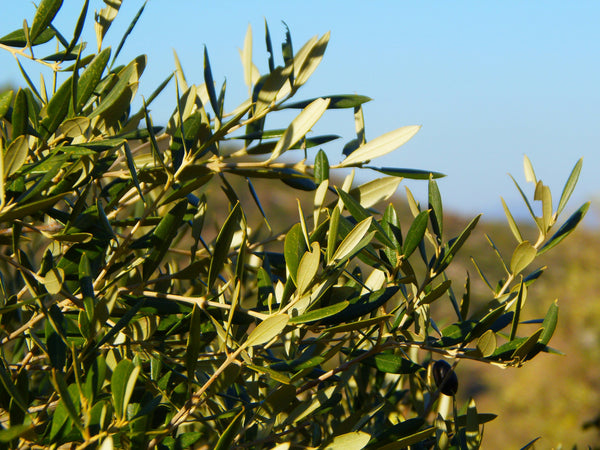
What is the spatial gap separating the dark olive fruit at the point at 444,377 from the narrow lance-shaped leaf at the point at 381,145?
0.30 metres

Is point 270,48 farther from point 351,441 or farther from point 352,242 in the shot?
point 351,441

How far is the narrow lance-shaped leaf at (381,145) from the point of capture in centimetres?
67

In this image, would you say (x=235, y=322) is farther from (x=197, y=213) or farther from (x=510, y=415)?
(x=510, y=415)

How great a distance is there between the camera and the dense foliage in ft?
1.70

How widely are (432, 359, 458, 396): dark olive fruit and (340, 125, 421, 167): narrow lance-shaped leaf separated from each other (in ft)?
0.97

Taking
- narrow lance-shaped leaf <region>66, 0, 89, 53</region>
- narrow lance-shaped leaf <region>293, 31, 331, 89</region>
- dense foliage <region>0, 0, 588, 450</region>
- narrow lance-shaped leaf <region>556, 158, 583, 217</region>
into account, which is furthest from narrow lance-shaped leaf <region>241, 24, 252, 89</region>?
narrow lance-shaped leaf <region>556, 158, 583, 217</region>

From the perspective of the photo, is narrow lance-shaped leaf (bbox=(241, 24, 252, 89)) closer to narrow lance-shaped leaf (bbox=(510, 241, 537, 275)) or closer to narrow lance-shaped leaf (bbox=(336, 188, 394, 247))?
narrow lance-shaped leaf (bbox=(336, 188, 394, 247))

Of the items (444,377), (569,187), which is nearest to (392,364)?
(444,377)

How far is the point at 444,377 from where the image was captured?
0.75 m

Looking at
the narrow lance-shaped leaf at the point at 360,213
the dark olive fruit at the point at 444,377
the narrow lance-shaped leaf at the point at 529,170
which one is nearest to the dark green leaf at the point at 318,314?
the narrow lance-shaped leaf at the point at 360,213

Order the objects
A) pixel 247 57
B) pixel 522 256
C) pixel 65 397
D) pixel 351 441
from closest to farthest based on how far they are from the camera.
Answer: pixel 65 397, pixel 351 441, pixel 522 256, pixel 247 57

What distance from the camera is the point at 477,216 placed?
588 millimetres

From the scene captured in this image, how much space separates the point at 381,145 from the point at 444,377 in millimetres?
313

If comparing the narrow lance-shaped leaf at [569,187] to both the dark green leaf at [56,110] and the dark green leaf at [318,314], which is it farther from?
the dark green leaf at [56,110]
